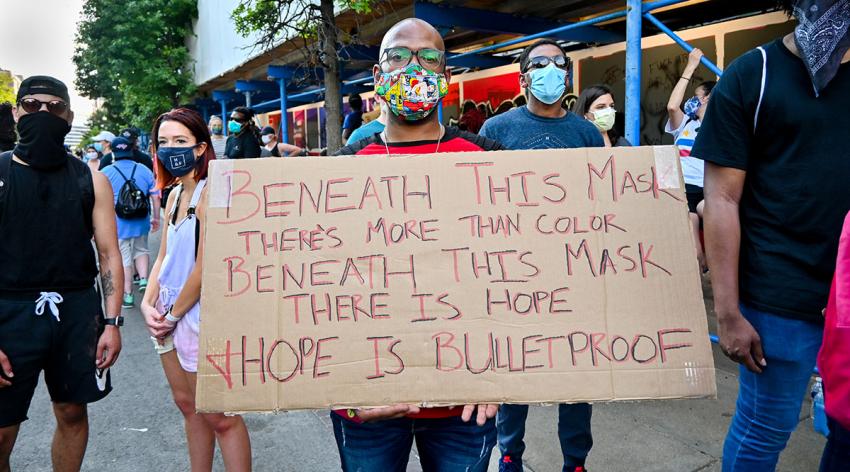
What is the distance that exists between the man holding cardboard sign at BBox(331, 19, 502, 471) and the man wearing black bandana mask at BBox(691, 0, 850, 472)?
79 centimetres

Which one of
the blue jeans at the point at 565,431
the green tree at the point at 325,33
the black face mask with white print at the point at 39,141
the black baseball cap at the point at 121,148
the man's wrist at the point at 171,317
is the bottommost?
the blue jeans at the point at 565,431

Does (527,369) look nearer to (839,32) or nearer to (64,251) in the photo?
A: (839,32)

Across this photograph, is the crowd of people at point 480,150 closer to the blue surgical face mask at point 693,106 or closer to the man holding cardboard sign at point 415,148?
the man holding cardboard sign at point 415,148

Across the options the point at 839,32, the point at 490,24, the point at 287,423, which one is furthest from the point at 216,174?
the point at 490,24

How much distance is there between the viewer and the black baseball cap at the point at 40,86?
2563 millimetres

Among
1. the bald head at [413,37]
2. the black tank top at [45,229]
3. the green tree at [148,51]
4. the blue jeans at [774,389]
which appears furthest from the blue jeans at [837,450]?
the green tree at [148,51]

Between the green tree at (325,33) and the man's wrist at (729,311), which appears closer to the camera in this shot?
the man's wrist at (729,311)

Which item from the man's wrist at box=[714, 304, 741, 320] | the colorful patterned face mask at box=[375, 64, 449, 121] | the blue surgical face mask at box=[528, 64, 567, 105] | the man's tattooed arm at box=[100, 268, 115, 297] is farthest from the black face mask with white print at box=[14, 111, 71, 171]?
the man's wrist at box=[714, 304, 741, 320]

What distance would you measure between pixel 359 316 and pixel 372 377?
6.3 inches

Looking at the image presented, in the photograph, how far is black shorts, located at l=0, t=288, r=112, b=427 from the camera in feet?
8.02

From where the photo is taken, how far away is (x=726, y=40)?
21.7 ft

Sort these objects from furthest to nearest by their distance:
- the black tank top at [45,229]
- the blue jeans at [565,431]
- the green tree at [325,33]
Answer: the green tree at [325,33], the blue jeans at [565,431], the black tank top at [45,229]

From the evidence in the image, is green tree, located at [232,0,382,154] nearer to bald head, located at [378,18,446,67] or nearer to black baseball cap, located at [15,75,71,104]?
black baseball cap, located at [15,75,71,104]

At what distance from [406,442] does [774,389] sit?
122 cm
